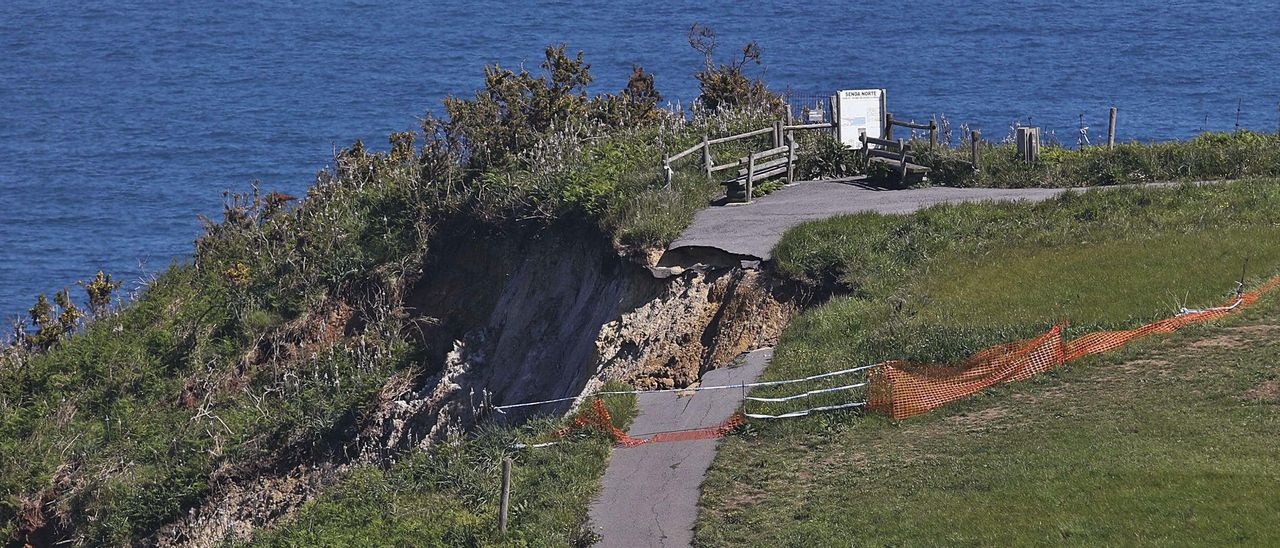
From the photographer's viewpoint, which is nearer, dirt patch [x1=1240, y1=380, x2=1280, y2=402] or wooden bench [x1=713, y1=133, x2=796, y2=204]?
dirt patch [x1=1240, y1=380, x2=1280, y2=402]

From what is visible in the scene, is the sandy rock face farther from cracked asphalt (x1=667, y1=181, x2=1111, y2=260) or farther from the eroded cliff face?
cracked asphalt (x1=667, y1=181, x2=1111, y2=260)

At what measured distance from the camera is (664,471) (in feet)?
73.7

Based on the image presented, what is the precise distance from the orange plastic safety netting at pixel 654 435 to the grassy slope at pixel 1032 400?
46 cm

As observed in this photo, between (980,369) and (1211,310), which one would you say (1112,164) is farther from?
(980,369)

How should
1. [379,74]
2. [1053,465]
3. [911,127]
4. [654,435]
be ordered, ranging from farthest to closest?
1. [379,74]
2. [911,127]
3. [654,435]
4. [1053,465]

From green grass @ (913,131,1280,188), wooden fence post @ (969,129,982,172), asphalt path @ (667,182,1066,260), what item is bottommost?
asphalt path @ (667,182,1066,260)

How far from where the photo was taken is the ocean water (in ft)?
212

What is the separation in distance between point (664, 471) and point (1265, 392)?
762 centimetres

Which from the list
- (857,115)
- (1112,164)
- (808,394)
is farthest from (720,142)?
(808,394)

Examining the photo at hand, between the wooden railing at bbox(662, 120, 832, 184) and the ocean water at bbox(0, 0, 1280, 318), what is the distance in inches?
907

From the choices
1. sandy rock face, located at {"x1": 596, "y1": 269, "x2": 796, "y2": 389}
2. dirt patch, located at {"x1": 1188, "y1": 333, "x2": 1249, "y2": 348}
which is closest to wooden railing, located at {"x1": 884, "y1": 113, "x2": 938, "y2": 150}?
sandy rock face, located at {"x1": 596, "y1": 269, "x2": 796, "y2": 389}

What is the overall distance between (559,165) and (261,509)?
9.10 metres

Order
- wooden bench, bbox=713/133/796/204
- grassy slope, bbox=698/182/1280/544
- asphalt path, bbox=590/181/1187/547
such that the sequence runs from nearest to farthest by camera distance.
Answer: grassy slope, bbox=698/182/1280/544
asphalt path, bbox=590/181/1187/547
wooden bench, bbox=713/133/796/204

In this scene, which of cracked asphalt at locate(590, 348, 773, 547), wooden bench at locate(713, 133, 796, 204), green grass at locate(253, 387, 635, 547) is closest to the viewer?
cracked asphalt at locate(590, 348, 773, 547)
